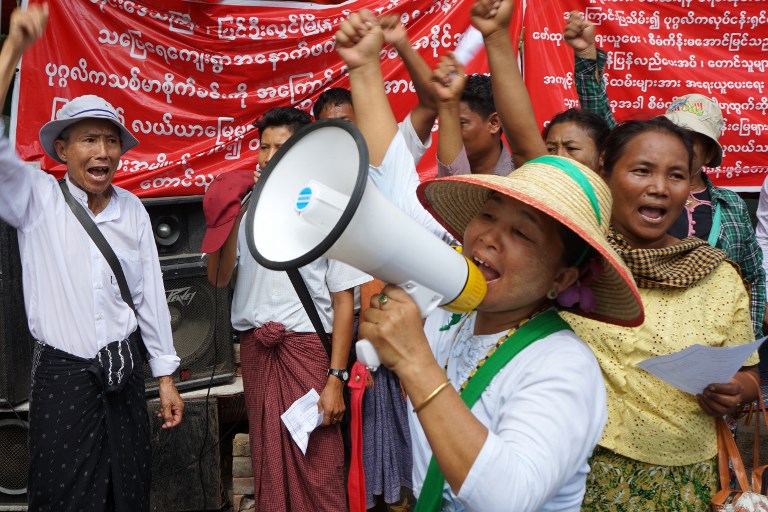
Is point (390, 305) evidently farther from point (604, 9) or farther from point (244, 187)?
point (604, 9)

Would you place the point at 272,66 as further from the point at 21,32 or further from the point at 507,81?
the point at 507,81

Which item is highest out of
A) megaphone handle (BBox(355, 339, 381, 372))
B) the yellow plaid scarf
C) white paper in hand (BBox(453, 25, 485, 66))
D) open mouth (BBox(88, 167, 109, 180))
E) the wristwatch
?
white paper in hand (BBox(453, 25, 485, 66))

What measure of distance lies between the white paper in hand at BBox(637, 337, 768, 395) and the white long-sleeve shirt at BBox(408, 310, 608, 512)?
457 millimetres

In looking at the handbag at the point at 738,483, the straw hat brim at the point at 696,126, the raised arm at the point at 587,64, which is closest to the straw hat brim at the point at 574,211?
the handbag at the point at 738,483

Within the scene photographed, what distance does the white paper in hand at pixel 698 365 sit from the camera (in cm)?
183

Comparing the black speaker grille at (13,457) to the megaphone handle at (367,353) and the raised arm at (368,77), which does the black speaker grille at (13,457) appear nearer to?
the raised arm at (368,77)

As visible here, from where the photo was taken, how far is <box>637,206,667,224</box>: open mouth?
2.20 m

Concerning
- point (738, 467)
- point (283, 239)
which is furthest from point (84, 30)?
point (738, 467)

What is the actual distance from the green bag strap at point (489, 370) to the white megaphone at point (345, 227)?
0.14 m

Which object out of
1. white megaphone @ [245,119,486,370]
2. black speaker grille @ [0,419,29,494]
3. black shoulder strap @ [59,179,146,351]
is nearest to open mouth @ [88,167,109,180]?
black shoulder strap @ [59,179,146,351]

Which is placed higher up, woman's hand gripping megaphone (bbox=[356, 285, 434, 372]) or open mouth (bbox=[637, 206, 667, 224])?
open mouth (bbox=[637, 206, 667, 224])

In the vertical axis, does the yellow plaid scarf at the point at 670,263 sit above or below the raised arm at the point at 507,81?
below

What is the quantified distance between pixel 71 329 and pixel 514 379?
2118mm

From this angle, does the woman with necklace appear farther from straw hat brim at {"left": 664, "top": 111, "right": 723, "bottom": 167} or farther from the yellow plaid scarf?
straw hat brim at {"left": 664, "top": 111, "right": 723, "bottom": 167}
